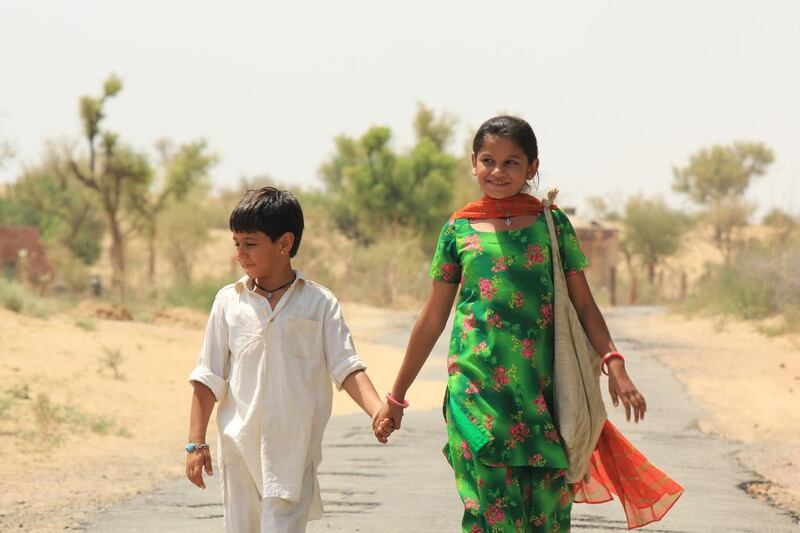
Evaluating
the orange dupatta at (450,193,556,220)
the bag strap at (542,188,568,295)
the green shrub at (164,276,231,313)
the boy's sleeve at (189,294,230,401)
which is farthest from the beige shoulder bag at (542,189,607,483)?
the green shrub at (164,276,231,313)

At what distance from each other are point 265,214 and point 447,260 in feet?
2.13

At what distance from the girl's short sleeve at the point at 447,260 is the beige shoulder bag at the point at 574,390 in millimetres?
353

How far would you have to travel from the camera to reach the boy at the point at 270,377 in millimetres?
4387

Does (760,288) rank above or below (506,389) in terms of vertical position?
below

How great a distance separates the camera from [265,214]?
14.7 feet

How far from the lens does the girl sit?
4.38 m

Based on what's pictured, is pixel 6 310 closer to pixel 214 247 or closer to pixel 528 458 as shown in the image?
pixel 528 458

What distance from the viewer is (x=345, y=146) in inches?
2303

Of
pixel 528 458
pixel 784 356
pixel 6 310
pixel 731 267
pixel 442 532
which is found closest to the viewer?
pixel 528 458

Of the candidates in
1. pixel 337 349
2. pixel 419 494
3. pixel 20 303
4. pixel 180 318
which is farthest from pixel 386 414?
pixel 180 318

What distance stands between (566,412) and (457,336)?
0.44 meters

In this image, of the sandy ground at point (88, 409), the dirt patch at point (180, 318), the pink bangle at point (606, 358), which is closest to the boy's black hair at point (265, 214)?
the pink bangle at point (606, 358)

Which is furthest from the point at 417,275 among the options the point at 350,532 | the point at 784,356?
the point at 350,532

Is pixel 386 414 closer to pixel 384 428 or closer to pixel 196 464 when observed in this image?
pixel 384 428
